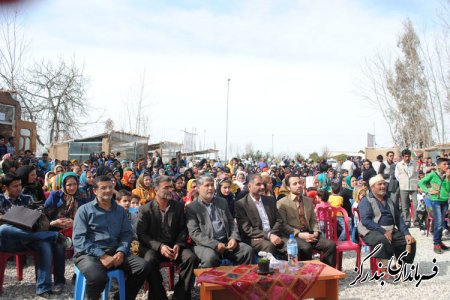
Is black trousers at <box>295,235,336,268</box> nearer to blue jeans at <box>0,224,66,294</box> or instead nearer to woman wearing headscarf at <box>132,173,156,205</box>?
blue jeans at <box>0,224,66,294</box>

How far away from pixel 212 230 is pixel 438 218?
435 cm

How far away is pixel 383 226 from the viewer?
526 cm

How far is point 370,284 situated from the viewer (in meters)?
4.87

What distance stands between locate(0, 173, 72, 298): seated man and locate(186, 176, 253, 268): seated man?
1554 millimetres

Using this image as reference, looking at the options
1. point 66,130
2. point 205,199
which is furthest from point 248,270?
point 66,130

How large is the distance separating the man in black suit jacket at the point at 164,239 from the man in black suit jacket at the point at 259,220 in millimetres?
800

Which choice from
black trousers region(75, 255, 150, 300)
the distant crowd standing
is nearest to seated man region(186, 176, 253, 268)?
the distant crowd standing

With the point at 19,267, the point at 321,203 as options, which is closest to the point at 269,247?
the point at 321,203

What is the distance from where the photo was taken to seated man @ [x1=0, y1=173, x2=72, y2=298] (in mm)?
4328

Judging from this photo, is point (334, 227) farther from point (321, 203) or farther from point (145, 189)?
point (145, 189)

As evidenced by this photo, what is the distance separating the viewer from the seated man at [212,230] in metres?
4.39

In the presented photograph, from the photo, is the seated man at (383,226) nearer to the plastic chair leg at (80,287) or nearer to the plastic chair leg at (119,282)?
the plastic chair leg at (119,282)

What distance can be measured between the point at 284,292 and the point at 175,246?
4.48 ft

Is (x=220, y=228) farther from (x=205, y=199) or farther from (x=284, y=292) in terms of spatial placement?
(x=284, y=292)
